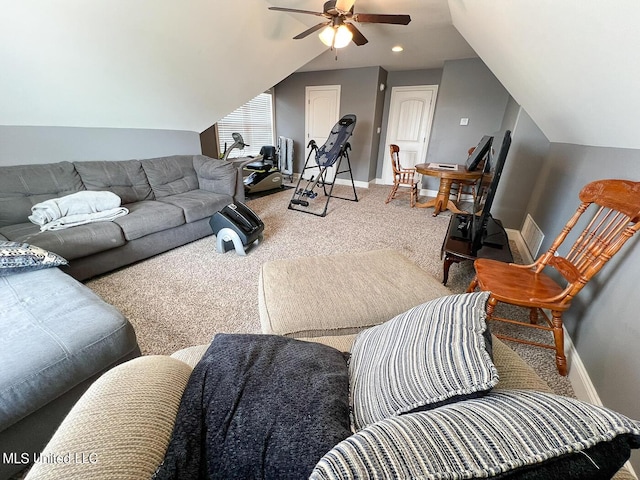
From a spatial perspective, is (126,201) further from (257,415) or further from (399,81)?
(399,81)

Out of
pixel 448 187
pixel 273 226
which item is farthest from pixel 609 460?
pixel 448 187

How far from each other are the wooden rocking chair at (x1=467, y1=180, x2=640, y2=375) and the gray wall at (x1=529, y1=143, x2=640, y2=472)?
0.39 ft

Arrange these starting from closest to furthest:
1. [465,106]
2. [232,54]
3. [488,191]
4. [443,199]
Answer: [488,191] < [232,54] < [443,199] < [465,106]

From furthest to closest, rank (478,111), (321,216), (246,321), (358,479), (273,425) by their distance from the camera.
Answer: (478,111), (321,216), (246,321), (273,425), (358,479)

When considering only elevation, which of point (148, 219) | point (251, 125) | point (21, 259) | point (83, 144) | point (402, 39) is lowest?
point (148, 219)

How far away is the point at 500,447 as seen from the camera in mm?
392

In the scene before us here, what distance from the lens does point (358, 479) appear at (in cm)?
37

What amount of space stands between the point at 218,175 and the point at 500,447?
10.7 ft

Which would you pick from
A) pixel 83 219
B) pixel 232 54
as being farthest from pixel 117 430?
pixel 232 54

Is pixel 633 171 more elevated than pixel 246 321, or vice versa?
pixel 633 171

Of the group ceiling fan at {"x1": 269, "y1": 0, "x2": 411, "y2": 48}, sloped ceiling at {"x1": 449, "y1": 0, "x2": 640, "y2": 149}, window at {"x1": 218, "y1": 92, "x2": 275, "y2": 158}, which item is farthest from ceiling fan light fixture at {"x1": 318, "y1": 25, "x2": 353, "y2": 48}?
window at {"x1": 218, "y1": 92, "x2": 275, "y2": 158}

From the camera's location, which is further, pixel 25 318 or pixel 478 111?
pixel 478 111

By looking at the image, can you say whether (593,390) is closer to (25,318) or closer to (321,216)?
(25,318)

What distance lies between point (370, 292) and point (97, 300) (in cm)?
132
